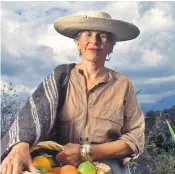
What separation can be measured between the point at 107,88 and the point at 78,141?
0.27 m

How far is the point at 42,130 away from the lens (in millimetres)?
2256

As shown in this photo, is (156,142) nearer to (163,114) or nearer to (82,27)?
(163,114)

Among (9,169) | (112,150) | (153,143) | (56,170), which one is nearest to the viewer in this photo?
(9,169)

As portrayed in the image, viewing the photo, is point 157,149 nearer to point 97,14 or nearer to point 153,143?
point 153,143

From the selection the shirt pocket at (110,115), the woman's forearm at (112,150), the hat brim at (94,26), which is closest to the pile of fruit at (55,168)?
the woman's forearm at (112,150)

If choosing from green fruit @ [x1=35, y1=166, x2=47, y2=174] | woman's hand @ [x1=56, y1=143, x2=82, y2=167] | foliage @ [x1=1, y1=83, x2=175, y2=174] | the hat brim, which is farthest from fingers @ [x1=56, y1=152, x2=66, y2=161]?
foliage @ [x1=1, y1=83, x2=175, y2=174]

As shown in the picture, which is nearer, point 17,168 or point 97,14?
point 17,168

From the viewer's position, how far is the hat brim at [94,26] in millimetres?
2398

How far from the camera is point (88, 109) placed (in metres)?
2.33

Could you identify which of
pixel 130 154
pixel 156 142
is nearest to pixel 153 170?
pixel 156 142

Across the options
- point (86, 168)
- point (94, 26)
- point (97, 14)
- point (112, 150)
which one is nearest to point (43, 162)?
point (86, 168)

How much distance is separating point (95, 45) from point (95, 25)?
10 cm

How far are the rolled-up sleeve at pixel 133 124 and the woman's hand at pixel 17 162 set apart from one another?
1.45 ft

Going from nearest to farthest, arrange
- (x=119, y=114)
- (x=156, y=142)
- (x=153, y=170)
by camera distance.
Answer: (x=119, y=114) < (x=153, y=170) < (x=156, y=142)
